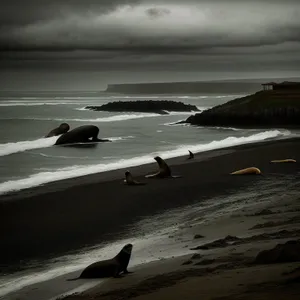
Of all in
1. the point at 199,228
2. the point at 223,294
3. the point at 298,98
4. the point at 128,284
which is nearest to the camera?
the point at 223,294

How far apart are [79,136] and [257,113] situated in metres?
23.0

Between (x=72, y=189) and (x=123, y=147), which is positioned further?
(x=123, y=147)

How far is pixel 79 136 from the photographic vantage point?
111 ft

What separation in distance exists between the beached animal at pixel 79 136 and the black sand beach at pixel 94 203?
13.1 m

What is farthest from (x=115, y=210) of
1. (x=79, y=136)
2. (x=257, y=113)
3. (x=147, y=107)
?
(x=147, y=107)

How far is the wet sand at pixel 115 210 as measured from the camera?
7012 mm

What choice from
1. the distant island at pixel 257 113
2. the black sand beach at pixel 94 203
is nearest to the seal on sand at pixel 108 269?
the black sand beach at pixel 94 203

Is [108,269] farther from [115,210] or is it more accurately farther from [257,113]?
[257,113]

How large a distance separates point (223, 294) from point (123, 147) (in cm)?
2471

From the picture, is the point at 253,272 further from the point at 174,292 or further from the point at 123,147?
the point at 123,147

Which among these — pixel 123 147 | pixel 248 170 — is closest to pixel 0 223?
pixel 248 170

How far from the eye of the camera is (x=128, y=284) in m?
6.39

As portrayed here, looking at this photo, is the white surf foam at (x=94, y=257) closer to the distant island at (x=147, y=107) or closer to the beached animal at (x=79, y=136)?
the beached animal at (x=79, y=136)

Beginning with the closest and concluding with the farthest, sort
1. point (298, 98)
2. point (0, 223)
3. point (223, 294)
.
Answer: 1. point (223, 294)
2. point (0, 223)
3. point (298, 98)
